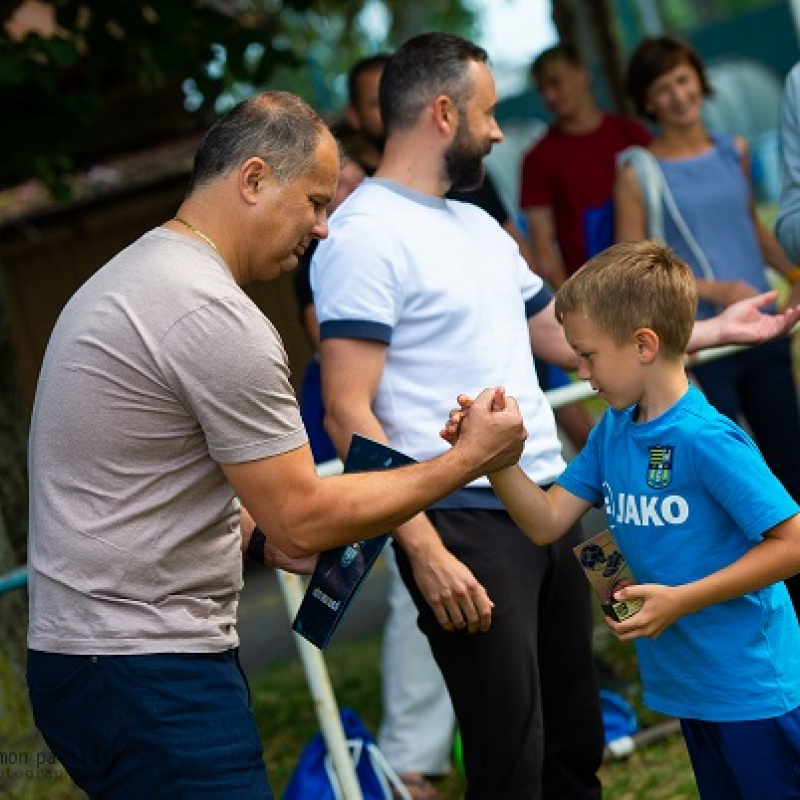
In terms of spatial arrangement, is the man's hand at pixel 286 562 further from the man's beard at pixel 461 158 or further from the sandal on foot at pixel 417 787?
the sandal on foot at pixel 417 787

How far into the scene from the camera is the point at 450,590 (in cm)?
364

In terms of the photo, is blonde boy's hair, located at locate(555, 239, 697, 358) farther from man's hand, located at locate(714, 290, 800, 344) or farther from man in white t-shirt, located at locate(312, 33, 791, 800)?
man's hand, located at locate(714, 290, 800, 344)

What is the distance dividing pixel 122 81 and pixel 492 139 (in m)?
9.52

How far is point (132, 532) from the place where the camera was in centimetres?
293

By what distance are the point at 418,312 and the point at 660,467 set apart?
0.73 meters

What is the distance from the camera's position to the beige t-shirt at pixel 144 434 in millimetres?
2873

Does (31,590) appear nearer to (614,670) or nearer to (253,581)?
(614,670)

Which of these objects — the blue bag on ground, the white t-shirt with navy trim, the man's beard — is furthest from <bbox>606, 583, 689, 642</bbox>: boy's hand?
the blue bag on ground

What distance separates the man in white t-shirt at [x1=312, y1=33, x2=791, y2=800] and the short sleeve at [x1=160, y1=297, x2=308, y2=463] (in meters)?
0.78

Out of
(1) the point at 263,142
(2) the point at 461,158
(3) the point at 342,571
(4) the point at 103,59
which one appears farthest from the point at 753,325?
(4) the point at 103,59

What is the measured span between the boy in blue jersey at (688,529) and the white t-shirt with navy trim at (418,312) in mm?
341

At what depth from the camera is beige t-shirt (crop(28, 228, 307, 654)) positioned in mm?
2873

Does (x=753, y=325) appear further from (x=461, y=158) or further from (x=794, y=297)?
(x=461, y=158)

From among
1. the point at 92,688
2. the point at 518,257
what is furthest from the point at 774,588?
the point at 92,688
